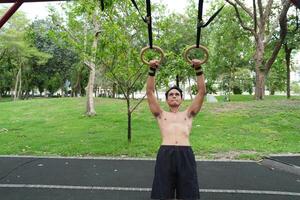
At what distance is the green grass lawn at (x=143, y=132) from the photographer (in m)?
10.5

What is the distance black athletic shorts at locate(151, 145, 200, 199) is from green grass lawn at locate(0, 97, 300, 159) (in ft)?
19.7

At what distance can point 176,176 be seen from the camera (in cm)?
390

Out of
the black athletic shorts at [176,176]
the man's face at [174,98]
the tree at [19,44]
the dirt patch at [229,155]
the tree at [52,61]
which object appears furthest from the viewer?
the tree at [52,61]

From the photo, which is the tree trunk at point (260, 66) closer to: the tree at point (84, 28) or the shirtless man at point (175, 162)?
the tree at point (84, 28)

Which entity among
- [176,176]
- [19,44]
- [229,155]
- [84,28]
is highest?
[19,44]

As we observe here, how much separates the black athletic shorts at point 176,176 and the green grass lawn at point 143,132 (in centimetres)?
600

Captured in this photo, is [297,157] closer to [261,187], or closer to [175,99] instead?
[261,187]

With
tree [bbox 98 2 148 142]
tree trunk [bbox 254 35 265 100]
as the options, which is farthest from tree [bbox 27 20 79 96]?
tree [bbox 98 2 148 142]

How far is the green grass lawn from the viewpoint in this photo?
10500mm

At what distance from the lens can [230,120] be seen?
14867 mm

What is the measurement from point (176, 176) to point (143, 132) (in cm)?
905

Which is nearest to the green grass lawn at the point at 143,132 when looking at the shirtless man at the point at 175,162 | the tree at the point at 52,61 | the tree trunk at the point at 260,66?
the tree trunk at the point at 260,66

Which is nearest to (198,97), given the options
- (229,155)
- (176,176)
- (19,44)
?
(176,176)

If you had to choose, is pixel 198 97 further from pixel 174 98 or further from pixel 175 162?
pixel 175 162
